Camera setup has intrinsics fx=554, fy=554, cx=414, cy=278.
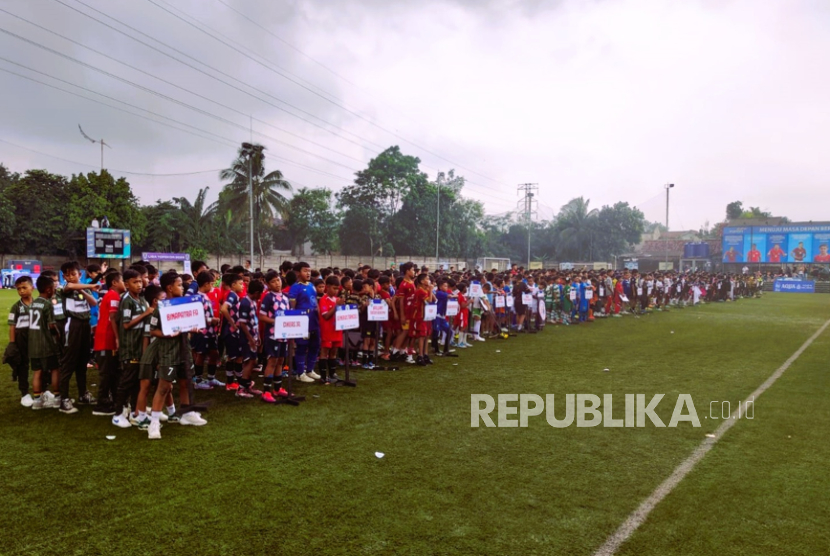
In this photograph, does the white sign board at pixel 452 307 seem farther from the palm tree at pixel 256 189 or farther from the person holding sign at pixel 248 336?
the palm tree at pixel 256 189

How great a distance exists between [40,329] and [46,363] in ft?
1.47

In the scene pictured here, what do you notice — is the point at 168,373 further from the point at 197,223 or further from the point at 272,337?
the point at 197,223

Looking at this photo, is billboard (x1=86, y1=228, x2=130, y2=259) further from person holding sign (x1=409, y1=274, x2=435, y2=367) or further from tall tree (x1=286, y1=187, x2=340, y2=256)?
person holding sign (x1=409, y1=274, x2=435, y2=367)

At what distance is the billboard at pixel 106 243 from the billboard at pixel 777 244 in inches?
1990

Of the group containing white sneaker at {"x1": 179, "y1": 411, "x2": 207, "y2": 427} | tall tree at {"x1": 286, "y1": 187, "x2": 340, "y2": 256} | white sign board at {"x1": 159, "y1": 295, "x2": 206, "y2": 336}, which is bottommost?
white sneaker at {"x1": 179, "y1": 411, "x2": 207, "y2": 427}

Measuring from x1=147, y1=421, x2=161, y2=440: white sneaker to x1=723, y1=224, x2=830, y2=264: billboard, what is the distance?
186ft

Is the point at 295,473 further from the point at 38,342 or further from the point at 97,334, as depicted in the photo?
the point at 38,342

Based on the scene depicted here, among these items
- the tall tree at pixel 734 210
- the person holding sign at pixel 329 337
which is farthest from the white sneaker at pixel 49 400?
the tall tree at pixel 734 210

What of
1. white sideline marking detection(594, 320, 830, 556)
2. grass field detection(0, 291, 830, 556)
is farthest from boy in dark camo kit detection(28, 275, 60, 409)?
white sideline marking detection(594, 320, 830, 556)

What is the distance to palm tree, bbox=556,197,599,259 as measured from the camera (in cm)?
6072

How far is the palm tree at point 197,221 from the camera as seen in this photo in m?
38.8

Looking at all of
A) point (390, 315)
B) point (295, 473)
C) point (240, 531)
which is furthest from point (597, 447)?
point (390, 315)

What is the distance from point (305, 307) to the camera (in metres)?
8.09

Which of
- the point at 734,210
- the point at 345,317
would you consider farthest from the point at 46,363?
the point at 734,210
